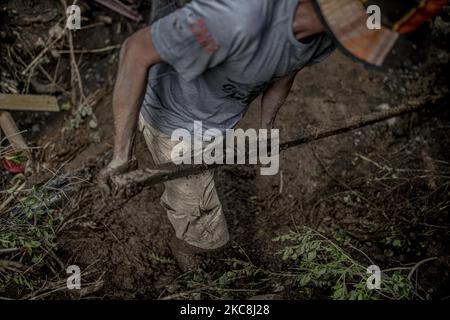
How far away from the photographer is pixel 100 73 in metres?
4.34

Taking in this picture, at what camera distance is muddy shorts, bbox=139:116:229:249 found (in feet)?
8.79

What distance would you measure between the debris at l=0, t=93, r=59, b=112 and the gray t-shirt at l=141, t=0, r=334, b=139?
1.69 metres

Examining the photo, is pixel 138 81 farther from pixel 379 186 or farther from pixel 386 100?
pixel 386 100

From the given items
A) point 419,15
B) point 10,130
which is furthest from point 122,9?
point 419,15

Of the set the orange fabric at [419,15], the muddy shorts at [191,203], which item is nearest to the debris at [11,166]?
the muddy shorts at [191,203]

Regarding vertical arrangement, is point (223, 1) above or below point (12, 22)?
below

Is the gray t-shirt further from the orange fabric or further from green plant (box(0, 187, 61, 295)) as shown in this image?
green plant (box(0, 187, 61, 295))

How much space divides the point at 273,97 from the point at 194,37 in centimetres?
106

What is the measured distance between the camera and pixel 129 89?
6.74 ft

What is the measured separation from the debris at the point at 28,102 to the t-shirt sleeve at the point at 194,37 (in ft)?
7.49

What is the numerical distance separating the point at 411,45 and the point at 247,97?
32.1 inches

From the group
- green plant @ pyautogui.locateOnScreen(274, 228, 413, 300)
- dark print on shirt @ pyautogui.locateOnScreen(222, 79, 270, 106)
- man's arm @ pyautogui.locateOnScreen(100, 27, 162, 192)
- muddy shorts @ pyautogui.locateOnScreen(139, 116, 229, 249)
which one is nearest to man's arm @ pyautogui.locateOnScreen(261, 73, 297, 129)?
dark print on shirt @ pyautogui.locateOnScreen(222, 79, 270, 106)

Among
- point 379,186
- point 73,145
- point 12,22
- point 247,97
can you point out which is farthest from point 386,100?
point 12,22
